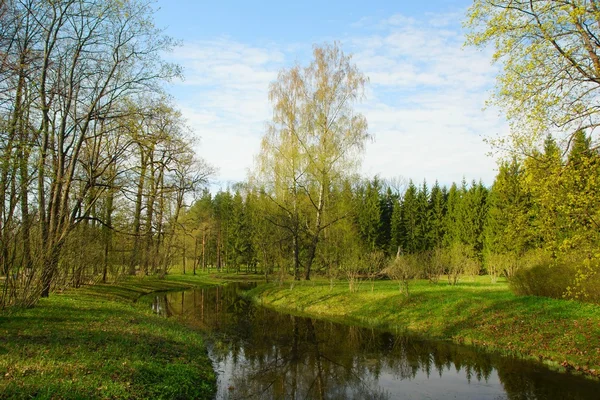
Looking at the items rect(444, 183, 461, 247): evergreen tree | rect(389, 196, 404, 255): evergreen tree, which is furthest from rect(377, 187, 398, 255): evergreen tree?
rect(444, 183, 461, 247): evergreen tree

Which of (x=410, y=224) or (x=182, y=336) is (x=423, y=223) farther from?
(x=182, y=336)

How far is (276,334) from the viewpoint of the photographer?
15.7 m

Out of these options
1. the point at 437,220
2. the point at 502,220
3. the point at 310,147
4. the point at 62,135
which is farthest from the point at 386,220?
the point at 62,135

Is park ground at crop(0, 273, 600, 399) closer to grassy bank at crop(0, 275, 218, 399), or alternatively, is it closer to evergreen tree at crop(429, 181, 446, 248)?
grassy bank at crop(0, 275, 218, 399)

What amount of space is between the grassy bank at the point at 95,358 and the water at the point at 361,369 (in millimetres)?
1092

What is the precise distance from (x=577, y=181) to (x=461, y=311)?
27.1 ft

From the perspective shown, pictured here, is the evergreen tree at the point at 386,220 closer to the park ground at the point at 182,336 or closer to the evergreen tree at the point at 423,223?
the evergreen tree at the point at 423,223

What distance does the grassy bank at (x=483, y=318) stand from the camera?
463 inches

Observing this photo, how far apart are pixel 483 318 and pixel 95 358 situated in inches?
512

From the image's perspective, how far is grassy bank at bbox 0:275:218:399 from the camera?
254 inches

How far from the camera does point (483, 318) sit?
15148 mm

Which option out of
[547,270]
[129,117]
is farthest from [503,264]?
[129,117]

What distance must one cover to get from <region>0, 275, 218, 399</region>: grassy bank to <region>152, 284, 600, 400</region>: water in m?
1.09

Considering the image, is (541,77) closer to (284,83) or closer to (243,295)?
(284,83)
